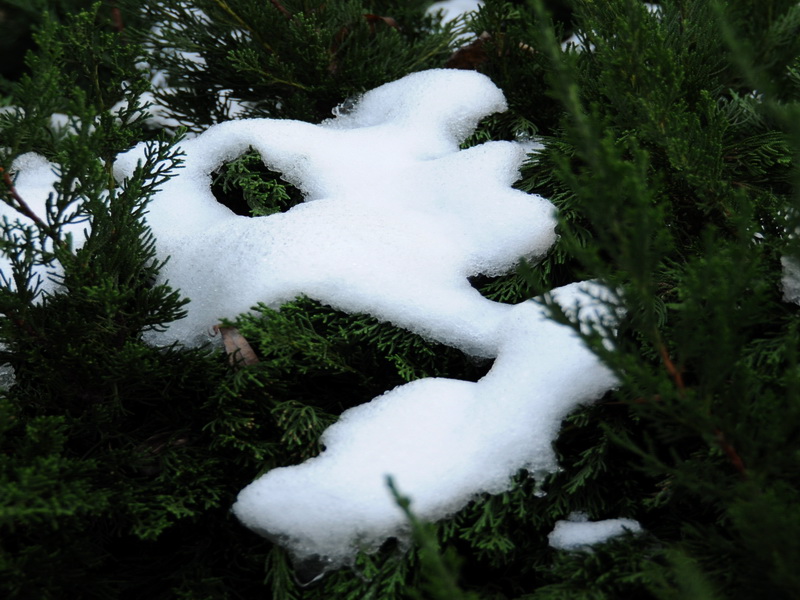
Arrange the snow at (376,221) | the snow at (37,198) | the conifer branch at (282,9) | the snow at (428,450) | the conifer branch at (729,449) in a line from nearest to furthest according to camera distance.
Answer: the conifer branch at (729,449)
the snow at (428,450)
the snow at (376,221)
the snow at (37,198)
the conifer branch at (282,9)

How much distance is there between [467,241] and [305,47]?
63 centimetres

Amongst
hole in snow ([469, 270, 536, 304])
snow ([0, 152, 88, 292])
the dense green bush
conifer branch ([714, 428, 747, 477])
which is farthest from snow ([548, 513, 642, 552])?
snow ([0, 152, 88, 292])

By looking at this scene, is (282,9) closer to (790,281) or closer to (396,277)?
(396,277)

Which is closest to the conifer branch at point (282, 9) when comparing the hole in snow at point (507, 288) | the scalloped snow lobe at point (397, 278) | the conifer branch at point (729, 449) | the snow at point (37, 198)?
the scalloped snow lobe at point (397, 278)

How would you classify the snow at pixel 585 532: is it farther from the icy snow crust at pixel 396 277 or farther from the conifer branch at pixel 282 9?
the conifer branch at pixel 282 9

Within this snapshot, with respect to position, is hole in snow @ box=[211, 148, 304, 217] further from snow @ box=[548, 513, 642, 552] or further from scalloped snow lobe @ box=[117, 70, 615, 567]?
snow @ box=[548, 513, 642, 552]

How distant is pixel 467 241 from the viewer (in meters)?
1.37

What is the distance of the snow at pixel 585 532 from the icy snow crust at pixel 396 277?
97 millimetres

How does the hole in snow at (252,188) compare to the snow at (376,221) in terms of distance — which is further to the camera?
the hole in snow at (252,188)

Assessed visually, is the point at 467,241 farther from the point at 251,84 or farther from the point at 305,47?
the point at 251,84

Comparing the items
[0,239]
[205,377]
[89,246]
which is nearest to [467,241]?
[205,377]

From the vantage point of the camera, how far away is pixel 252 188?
1.45 m

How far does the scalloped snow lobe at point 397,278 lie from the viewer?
106 cm

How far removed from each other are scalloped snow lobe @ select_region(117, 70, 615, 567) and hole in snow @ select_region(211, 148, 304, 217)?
0.03 meters
